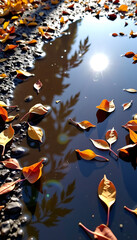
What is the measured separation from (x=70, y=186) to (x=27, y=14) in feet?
7.69

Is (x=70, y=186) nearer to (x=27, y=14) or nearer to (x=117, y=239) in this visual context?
(x=117, y=239)

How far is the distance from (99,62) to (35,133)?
3.07 feet

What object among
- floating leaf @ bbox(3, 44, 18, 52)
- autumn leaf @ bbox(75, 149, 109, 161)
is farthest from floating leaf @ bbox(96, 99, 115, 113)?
floating leaf @ bbox(3, 44, 18, 52)

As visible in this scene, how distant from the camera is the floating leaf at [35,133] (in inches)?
44.1

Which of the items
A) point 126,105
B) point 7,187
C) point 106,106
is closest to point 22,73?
point 106,106

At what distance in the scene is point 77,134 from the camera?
1.15m

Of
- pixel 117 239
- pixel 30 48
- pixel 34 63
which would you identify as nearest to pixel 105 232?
pixel 117 239

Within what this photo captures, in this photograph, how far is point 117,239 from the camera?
758 mm

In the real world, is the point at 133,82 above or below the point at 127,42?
below

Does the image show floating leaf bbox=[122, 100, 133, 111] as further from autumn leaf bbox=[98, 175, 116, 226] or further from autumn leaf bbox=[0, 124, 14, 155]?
autumn leaf bbox=[0, 124, 14, 155]

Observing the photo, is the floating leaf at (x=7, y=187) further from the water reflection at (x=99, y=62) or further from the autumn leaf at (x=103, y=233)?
the water reflection at (x=99, y=62)

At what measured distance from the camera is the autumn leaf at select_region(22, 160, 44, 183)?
932 millimetres

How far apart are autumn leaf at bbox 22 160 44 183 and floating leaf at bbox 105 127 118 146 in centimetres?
41

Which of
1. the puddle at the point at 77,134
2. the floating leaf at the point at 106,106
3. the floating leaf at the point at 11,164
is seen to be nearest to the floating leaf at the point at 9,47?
the puddle at the point at 77,134
